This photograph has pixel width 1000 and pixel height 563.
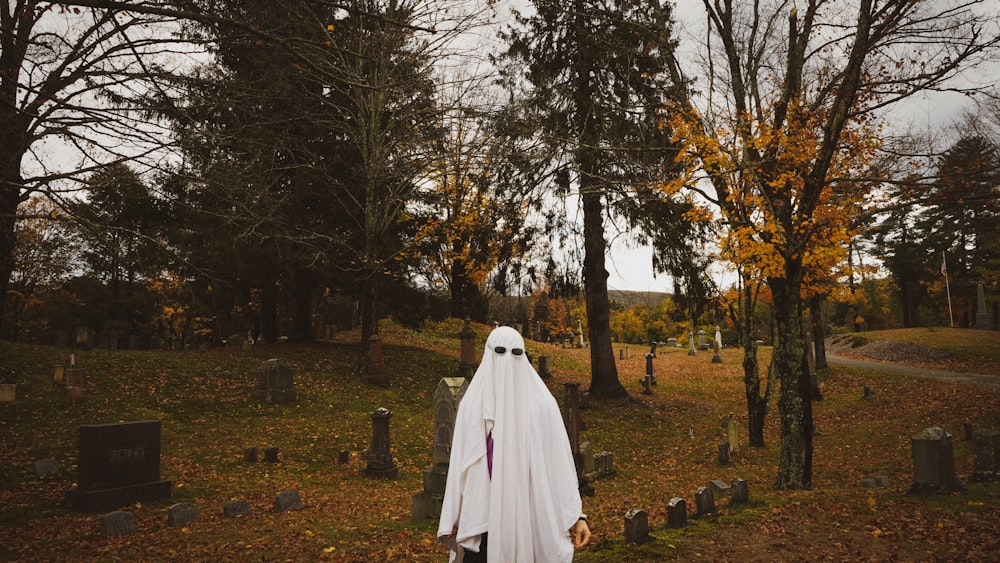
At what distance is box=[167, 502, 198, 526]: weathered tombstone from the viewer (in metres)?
7.49

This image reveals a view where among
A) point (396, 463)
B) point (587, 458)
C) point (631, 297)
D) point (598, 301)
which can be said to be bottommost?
point (396, 463)

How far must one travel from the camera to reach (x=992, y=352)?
25.5m

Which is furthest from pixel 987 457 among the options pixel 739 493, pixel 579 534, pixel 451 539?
pixel 451 539

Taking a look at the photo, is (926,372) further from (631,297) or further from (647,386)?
(631,297)

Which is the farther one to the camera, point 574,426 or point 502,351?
point 574,426

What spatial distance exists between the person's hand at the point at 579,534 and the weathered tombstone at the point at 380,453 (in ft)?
26.2

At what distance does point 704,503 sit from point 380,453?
586 centimetres

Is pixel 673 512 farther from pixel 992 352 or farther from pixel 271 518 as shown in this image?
pixel 992 352

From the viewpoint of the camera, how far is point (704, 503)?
7168mm

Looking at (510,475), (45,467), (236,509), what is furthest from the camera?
(45,467)

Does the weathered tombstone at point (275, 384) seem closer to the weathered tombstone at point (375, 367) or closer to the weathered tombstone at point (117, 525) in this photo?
the weathered tombstone at point (375, 367)

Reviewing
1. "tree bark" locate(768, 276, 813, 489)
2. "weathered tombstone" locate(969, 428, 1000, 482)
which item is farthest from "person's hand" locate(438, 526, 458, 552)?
"weathered tombstone" locate(969, 428, 1000, 482)

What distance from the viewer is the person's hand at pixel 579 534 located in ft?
10.5

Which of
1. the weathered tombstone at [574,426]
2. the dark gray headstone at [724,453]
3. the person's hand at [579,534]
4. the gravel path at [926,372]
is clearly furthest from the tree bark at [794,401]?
the gravel path at [926,372]
